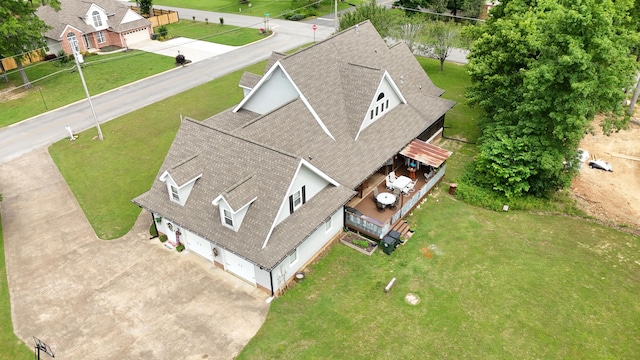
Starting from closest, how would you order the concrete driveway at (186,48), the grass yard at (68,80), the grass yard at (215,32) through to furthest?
the grass yard at (68,80) → the concrete driveway at (186,48) → the grass yard at (215,32)

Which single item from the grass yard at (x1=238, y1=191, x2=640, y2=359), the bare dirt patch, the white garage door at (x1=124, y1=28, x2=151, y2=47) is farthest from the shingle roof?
the bare dirt patch

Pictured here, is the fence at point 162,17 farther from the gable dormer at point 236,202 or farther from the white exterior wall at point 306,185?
the gable dormer at point 236,202

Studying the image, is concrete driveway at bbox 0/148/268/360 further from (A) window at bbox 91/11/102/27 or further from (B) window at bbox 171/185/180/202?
(A) window at bbox 91/11/102/27

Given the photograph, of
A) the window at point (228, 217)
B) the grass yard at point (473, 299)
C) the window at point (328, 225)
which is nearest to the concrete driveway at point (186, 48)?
the window at point (328, 225)

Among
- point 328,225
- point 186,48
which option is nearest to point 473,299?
point 328,225

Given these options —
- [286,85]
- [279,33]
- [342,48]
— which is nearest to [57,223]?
[286,85]

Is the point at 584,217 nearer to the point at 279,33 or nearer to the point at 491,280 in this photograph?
the point at 491,280
